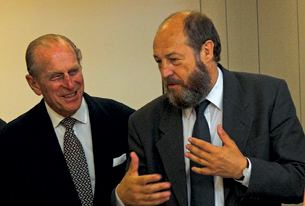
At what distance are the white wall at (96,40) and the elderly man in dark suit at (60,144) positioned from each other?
6.25 feet

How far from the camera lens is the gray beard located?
2.21 metres

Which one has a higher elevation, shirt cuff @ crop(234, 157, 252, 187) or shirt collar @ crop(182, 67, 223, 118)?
shirt collar @ crop(182, 67, 223, 118)

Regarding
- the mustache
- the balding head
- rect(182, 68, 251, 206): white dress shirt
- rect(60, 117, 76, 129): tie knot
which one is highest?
the balding head

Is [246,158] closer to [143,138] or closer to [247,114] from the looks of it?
[247,114]

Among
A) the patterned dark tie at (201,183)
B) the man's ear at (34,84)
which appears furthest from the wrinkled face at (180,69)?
the man's ear at (34,84)

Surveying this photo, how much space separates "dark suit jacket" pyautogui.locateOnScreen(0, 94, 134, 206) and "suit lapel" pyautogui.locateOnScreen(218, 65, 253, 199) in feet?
2.64

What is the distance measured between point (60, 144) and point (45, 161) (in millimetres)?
137

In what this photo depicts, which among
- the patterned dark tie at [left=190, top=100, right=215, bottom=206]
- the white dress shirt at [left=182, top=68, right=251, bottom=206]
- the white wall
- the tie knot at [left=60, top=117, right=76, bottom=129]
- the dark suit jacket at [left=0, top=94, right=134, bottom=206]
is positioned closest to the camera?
the patterned dark tie at [left=190, top=100, right=215, bottom=206]

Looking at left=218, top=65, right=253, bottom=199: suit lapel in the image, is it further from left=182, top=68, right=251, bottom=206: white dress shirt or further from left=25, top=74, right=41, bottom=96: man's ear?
left=25, top=74, right=41, bottom=96: man's ear

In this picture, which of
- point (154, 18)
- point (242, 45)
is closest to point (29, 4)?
point (154, 18)

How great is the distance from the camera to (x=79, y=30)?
16.0 feet

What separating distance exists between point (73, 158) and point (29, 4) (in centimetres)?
253

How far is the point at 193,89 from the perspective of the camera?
220 centimetres

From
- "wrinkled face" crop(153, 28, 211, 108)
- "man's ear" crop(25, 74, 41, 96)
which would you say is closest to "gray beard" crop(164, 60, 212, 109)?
"wrinkled face" crop(153, 28, 211, 108)
